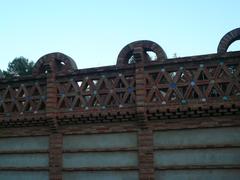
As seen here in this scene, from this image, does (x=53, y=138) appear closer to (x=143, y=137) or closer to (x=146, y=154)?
(x=143, y=137)

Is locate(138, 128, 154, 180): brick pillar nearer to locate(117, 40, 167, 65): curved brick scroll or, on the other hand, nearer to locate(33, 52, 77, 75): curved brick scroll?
locate(117, 40, 167, 65): curved brick scroll

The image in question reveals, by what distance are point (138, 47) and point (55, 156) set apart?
18.2 feet

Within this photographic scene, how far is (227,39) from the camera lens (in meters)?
12.2

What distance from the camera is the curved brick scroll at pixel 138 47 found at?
12906 mm

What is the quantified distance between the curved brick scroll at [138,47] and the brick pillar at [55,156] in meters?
4.03

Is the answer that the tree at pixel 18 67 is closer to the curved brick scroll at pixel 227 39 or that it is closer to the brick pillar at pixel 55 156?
the brick pillar at pixel 55 156

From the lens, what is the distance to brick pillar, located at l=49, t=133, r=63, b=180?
13523mm

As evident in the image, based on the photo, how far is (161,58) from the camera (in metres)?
12.8

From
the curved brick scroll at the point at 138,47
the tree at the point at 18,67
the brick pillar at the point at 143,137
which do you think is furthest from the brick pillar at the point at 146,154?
the tree at the point at 18,67

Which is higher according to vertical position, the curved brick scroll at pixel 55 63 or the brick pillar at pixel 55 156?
the curved brick scroll at pixel 55 63

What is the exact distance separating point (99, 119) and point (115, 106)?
0.85 meters

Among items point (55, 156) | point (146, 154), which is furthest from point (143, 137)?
point (55, 156)

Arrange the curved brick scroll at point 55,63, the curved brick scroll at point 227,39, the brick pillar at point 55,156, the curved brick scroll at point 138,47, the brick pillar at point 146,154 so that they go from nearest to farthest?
the curved brick scroll at point 227,39, the brick pillar at point 146,154, the curved brick scroll at point 138,47, the brick pillar at point 55,156, the curved brick scroll at point 55,63

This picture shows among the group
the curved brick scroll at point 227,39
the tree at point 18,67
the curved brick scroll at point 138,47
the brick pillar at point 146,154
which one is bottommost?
the brick pillar at point 146,154
